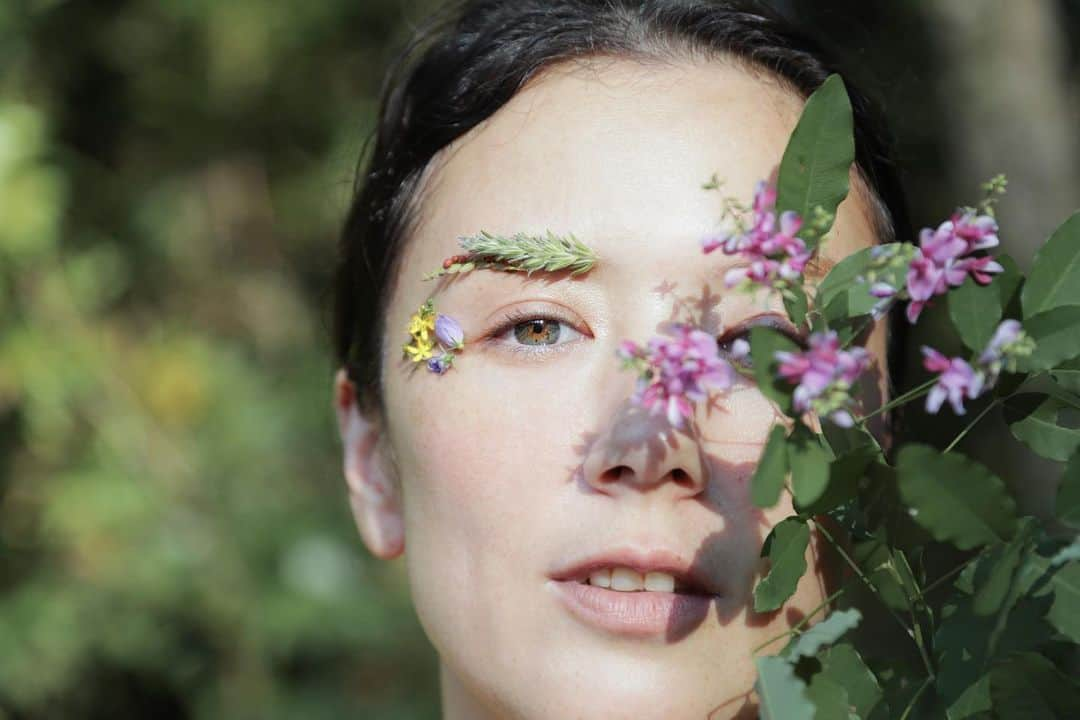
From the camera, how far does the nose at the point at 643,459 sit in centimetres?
122

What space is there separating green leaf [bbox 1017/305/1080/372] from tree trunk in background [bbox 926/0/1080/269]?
4.84ft

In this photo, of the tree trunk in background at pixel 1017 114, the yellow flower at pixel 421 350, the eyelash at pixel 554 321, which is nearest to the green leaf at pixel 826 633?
the eyelash at pixel 554 321

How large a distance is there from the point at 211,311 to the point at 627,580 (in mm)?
2774

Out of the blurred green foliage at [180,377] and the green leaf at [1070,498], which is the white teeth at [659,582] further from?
the blurred green foliage at [180,377]

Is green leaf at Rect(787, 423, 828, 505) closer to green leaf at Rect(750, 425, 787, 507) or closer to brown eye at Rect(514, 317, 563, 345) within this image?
green leaf at Rect(750, 425, 787, 507)

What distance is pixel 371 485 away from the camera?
5.58 feet

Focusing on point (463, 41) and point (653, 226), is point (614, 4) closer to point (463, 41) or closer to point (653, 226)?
point (463, 41)

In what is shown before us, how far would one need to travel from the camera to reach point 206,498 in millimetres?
3223

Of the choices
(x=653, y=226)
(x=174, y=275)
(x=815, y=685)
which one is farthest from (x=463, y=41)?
(x=174, y=275)

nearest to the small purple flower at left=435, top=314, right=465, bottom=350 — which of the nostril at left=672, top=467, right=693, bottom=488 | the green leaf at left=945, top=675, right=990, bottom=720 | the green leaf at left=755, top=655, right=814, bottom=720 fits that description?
the nostril at left=672, top=467, right=693, bottom=488

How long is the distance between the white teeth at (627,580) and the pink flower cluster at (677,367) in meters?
0.26

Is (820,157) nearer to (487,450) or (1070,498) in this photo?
(1070,498)

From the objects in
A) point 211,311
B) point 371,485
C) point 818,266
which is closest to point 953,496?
point 818,266

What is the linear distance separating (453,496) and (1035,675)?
2.04ft
